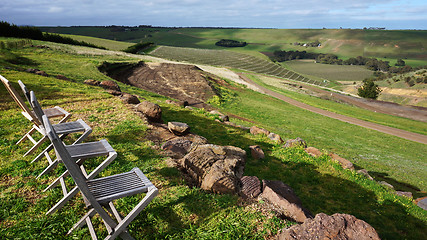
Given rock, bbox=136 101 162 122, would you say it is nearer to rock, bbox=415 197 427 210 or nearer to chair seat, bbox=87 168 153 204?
chair seat, bbox=87 168 153 204

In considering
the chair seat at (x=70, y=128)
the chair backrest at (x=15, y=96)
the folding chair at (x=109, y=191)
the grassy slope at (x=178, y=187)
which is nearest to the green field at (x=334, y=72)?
the grassy slope at (x=178, y=187)

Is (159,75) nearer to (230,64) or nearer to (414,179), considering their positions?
(414,179)

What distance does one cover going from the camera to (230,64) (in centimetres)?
10269

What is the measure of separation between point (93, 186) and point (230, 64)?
336 feet

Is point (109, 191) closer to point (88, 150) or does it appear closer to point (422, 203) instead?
point (88, 150)

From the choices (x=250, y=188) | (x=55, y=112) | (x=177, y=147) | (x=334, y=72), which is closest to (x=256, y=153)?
(x=177, y=147)

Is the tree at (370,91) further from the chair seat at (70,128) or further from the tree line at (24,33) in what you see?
the tree line at (24,33)

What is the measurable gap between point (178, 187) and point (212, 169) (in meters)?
1.24

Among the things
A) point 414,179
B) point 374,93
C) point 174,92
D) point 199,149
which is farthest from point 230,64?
point 199,149

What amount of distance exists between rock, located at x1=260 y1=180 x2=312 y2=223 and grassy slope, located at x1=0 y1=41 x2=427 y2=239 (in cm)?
73

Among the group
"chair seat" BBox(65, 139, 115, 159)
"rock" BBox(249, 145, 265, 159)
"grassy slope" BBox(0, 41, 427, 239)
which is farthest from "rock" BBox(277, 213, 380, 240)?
"rock" BBox(249, 145, 265, 159)

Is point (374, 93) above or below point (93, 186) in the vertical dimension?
below

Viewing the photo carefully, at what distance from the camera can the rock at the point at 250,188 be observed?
6.39 metres

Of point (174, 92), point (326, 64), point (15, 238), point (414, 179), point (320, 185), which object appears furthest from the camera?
point (326, 64)
